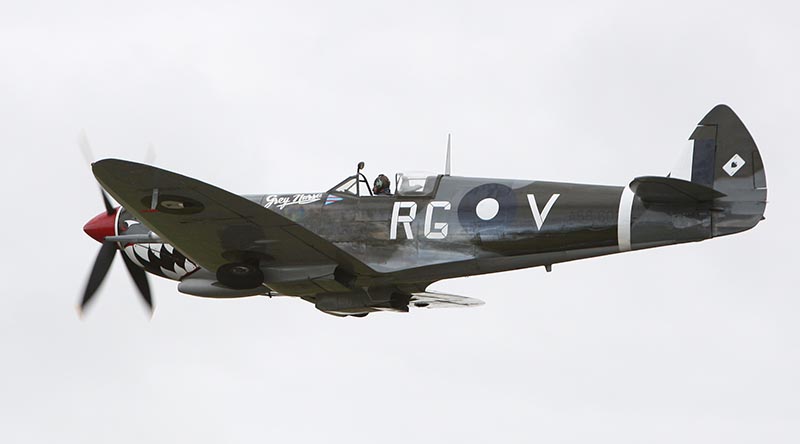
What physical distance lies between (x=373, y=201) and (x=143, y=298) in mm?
4416

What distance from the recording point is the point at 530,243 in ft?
62.6

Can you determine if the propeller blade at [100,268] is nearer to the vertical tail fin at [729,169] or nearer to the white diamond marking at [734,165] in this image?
the vertical tail fin at [729,169]

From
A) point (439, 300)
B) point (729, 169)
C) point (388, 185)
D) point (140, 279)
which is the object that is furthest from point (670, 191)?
point (140, 279)

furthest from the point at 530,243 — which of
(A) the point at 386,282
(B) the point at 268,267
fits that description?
(B) the point at 268,267

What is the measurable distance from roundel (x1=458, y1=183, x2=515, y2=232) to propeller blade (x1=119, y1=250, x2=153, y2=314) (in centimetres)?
536

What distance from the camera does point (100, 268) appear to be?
2208cm

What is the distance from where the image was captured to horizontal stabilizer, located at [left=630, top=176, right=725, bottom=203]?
18.2 meters

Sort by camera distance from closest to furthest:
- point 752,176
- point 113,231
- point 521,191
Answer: point 752,176 < point 521,191 < point 113,231

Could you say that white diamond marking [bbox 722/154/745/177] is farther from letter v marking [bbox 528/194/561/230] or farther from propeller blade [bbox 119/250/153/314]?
propeller blade [bbox 119/250/153/314]

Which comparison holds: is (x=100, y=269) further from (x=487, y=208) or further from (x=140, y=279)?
(x=487, y=208)

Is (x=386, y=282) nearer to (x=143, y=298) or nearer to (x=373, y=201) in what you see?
(x=373, y=201)

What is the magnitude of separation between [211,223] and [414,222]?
8.40ft

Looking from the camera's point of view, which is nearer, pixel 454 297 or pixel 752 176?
pixel 752 176

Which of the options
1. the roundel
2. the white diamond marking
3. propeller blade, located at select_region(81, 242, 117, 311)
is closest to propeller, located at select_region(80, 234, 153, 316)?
propeller blade, located at select_region(81, 242, 117, 311)
